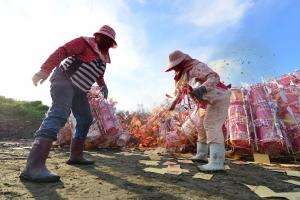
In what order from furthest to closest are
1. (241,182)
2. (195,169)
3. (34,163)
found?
(195,169) → (241,182) → (34,163)

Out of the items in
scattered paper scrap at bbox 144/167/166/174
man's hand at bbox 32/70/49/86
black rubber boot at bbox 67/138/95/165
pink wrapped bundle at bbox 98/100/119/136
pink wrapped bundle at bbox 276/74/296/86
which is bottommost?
scattered paper scrap at bbox 144/167/166/174

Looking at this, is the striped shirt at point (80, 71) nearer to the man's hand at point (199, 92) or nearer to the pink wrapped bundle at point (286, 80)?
the man's hand at point (199, 92)

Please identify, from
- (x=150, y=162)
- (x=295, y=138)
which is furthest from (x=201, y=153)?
(x=295, y=138)

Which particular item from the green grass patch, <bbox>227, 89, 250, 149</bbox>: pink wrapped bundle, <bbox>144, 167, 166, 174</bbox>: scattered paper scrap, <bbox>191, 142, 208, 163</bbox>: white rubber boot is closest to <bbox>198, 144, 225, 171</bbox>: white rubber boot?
<bbox>144, 167, 166, 174</bbox>: scattered paper scrap

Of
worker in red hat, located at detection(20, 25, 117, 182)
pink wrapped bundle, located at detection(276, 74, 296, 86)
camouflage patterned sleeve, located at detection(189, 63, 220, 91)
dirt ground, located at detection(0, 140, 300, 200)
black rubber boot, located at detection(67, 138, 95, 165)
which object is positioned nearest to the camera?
dirt ground, located at detection(0, 140, 300, 200)

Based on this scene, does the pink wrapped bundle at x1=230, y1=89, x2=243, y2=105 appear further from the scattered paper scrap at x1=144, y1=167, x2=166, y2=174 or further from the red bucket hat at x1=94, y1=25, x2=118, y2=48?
the red bucket hat at x1=94, y1=25, x2=118, y2=48

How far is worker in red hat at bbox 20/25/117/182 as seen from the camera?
4.19m

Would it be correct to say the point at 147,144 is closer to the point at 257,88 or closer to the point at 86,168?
the point at 257,88

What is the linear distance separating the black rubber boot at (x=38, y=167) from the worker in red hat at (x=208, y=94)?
6.36 ft

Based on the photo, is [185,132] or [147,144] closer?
[185,132]

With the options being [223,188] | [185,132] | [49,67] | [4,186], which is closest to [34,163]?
[4,186]

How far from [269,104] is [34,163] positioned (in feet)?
→ 15.1

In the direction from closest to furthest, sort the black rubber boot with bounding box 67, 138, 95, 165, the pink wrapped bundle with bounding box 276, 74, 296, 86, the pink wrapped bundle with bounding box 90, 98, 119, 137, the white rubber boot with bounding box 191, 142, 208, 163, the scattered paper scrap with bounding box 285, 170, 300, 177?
the black rubber boot with bounding box 67, 138, 95, 165 < the scattered paper scrap with bounding box 285, 170, 300, 177 < the white rubber boot with bounding box 191, 142, 208, 163 < the pink wrapped bundle with bounding box 276, 74, 296, 86 < the pink wrapped bundle with bounding box 90, 98, 119, 137

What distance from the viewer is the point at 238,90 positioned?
761 centimetres
